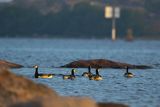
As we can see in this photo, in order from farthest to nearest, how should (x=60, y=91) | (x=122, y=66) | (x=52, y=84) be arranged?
1. (x=122, y=66)
2. (x=52, y=84)
3. (x=60, y=91)

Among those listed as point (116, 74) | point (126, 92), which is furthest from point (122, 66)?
point (126, 92)

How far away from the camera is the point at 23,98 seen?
35.2m

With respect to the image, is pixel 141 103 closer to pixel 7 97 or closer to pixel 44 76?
pixel 7 97

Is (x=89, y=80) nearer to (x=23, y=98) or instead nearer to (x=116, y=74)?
(x=116, y=74)

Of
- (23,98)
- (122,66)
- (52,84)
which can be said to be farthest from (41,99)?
(122,66)

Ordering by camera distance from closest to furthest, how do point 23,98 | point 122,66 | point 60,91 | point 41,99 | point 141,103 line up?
point 41,99, point 23,98, point 141,103, point 60,91, point 122,66

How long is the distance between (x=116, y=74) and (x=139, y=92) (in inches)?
774

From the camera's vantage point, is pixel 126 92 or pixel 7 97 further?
pixel 126 92

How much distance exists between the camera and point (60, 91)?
181 ft

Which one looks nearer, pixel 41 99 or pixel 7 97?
pixel 41 99

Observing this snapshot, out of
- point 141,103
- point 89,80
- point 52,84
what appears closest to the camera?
point 141,103

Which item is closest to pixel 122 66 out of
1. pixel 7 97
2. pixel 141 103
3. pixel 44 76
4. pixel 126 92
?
pixel 44 76

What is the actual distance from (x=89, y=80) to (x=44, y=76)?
155 inches

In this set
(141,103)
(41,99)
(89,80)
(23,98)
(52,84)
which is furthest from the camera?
(89,80)
